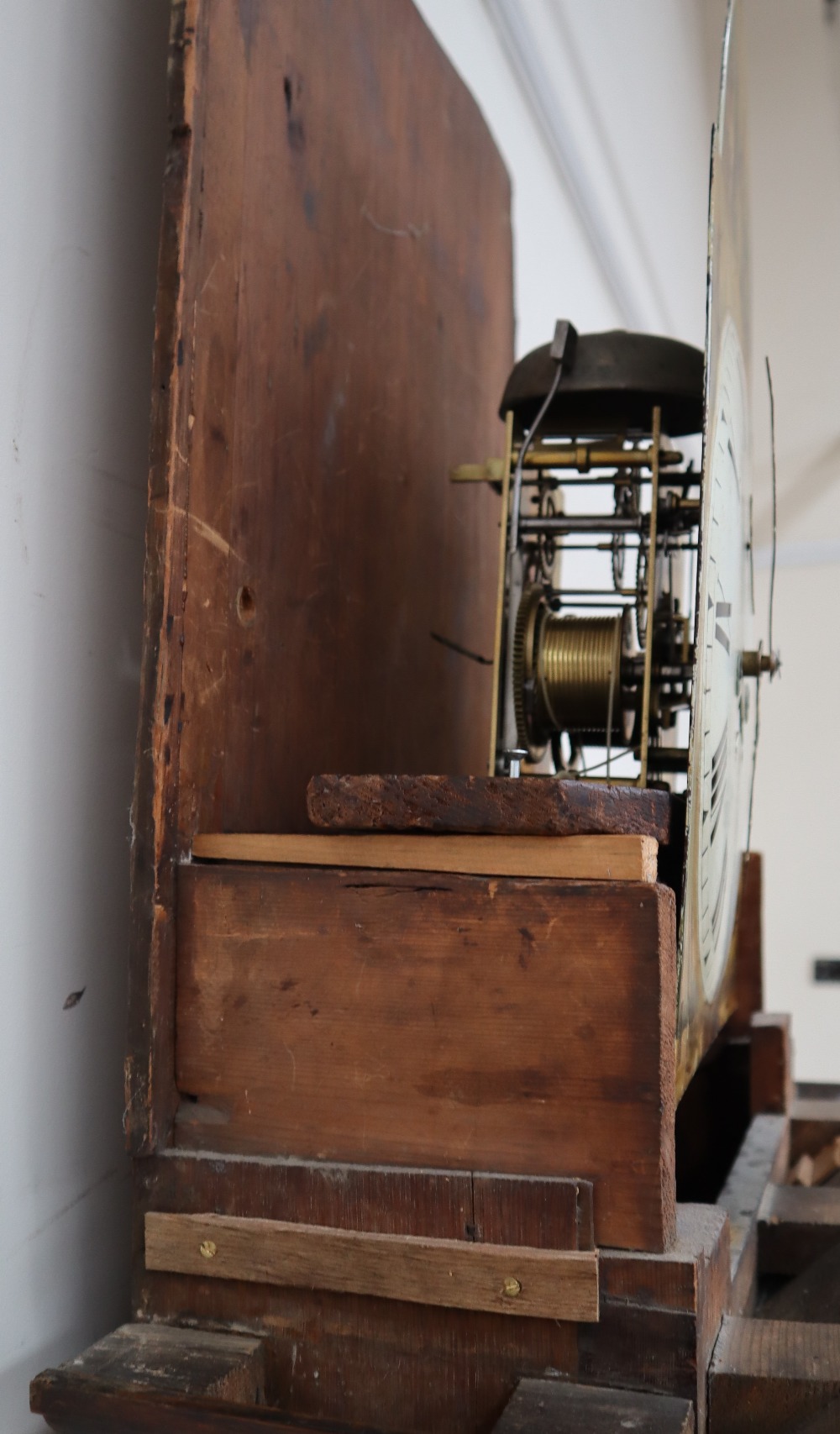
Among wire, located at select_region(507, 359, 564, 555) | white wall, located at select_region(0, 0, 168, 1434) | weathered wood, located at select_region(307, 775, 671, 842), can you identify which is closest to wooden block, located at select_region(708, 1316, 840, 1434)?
weathered wood, located at select_region(307, 775, 671, 842)

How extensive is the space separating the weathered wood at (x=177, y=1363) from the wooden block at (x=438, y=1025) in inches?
4.3

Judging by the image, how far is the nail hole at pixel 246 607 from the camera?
2.96 ft

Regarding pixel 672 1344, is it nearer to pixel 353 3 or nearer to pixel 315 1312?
pixel 315 1312

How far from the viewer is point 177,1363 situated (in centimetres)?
72

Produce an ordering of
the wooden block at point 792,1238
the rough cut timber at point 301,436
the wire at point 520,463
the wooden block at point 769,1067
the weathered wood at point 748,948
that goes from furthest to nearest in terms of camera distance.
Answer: the weathered wood at point 748,948
the wooden block at point 769,1067
the wire at point 520,463
the wooden block at point 792,1238
the rough cut timber at point 301,436

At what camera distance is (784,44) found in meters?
4.89

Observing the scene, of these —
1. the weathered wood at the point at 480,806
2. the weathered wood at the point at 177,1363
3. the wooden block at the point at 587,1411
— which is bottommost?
the weathered wood at the point at 177,1363

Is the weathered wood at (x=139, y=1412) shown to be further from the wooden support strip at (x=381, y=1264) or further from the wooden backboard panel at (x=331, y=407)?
the wooden backboard panel at (x=331, y=407)

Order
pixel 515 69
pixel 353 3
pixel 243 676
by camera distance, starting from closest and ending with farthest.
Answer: pixel 243 676
pixel 353 3
pixel 515 69

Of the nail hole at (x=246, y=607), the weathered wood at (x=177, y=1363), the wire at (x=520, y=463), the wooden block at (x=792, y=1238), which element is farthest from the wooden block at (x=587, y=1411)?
the wire at (x=520, y=463)

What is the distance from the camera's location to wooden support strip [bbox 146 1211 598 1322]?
703mm

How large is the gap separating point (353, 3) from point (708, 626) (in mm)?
704

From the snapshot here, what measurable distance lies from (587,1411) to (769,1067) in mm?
742

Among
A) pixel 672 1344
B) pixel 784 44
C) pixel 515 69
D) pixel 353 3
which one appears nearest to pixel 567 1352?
pixel 672 1344
